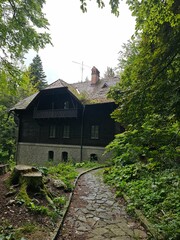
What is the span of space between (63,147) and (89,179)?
30.1 feet

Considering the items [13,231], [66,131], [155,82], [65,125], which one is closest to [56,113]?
[65,125]

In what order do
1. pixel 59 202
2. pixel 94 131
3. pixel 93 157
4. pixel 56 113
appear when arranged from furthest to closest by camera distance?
pixel 56 113 < pixel 94 131 < pixel 93 157 < pixel 59 202

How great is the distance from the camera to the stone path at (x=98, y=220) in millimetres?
4164

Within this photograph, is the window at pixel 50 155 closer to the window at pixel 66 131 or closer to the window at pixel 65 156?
the window at pixel 65 156

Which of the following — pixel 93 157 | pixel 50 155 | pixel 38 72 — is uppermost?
pixel 38 72

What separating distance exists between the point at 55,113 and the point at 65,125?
64.6 inches

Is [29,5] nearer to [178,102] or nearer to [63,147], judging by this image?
[178,102]

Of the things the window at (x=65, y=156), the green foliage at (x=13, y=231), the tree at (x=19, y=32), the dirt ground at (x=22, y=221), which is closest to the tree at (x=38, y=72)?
the window at (x=65, y=156)

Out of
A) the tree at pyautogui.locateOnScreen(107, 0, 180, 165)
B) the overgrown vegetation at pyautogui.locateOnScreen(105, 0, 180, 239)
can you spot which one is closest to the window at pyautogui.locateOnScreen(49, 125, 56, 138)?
the overgrown vegetation at pyautogui.locateOnScreen(105, 0, 180, 239)

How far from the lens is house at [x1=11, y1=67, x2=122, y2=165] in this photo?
16.6 metres

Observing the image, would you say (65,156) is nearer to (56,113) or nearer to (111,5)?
(56,113)

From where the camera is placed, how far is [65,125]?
18703 millimetres

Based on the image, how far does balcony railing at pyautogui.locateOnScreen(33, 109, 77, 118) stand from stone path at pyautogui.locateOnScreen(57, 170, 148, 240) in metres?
10.2

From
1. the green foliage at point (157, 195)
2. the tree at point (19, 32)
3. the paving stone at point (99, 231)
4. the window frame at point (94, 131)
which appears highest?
the tree at point (19, 32)
